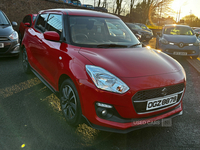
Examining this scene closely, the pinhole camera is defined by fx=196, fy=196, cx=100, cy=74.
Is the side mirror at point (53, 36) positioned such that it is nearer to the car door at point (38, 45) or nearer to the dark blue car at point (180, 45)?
the car door at point (38, 45)

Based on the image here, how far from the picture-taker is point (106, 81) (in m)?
2.36

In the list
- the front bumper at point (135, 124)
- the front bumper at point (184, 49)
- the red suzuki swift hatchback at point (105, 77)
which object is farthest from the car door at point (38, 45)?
the front bumper at point (184, 49)

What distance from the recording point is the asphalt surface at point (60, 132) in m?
2.52

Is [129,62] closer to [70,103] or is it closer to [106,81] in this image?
[106,81]

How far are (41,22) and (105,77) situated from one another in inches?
110

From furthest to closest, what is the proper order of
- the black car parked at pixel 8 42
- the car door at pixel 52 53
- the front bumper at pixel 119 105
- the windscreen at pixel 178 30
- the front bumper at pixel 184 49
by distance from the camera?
the windscreen at pixel 178 30
the front bumper at pixel 184 49
the black car parked at pixel 8 42
the car door at pixel 52 53
the front bumper at pixel 119 105

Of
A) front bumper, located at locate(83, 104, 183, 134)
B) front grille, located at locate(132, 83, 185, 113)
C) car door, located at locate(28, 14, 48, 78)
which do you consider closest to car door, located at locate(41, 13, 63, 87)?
car door, located at locate(28, 14, 48, 78)

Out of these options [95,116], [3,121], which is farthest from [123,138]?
[3,121]

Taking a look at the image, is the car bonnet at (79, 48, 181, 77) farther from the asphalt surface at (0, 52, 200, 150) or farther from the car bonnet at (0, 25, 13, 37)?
the car bonnet at (0, 25, 13, 37)

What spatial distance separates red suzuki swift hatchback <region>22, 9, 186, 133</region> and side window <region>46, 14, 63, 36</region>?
2 cm

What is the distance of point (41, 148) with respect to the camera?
7.90 feet

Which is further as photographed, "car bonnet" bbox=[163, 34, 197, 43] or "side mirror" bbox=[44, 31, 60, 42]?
"car bonnet" bbox=[163, 34, 197, 43]

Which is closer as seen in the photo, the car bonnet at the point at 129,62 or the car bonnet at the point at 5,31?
the car bonnet at the point at 129,62

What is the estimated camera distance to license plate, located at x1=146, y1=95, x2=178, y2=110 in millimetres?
2416
